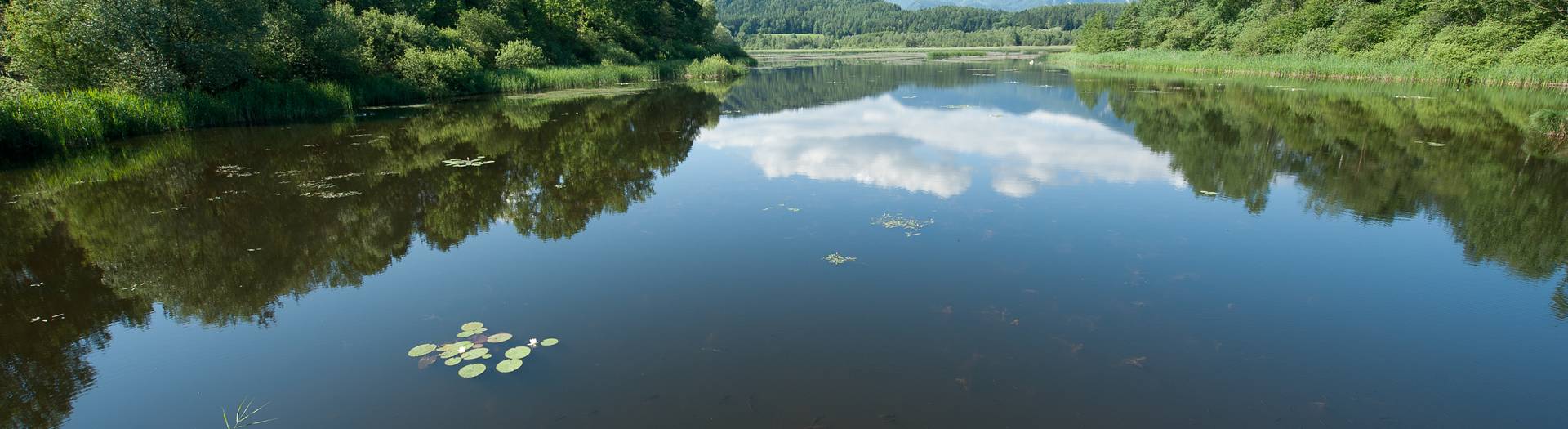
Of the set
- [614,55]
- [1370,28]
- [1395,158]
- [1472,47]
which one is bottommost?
[1395,158]

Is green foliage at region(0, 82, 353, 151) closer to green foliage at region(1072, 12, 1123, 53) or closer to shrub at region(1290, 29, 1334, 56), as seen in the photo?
shrub at region(1290, 29, 1334, 56)

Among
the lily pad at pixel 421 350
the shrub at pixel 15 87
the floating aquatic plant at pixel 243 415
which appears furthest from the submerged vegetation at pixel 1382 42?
the shrub at pixel 15 87

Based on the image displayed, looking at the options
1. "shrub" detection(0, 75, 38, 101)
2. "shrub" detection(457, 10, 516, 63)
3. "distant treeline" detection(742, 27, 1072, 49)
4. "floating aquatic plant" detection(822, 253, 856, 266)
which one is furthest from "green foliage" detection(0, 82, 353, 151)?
"distant treeline" detection(742, 27, 1072, 49)

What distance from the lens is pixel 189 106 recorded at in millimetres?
16203

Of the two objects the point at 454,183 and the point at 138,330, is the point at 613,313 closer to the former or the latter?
the point at 138,330

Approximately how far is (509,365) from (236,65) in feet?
62.3

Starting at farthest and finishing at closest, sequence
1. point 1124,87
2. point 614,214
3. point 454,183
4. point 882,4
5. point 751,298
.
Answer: point 882,4, point 1124,87, point 454,183, point 614,214, point 751,298

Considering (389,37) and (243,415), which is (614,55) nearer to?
(389,37)

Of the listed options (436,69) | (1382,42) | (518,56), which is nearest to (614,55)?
(518,56)

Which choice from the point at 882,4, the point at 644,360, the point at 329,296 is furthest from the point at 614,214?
the point at 882,4

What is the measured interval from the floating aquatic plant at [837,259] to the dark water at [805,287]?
0.35ft

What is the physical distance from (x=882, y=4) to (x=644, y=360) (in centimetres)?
18780

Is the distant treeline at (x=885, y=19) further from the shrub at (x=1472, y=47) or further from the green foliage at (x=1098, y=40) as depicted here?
the shrub at (x=1472, y=47)

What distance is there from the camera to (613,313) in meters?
4.98
